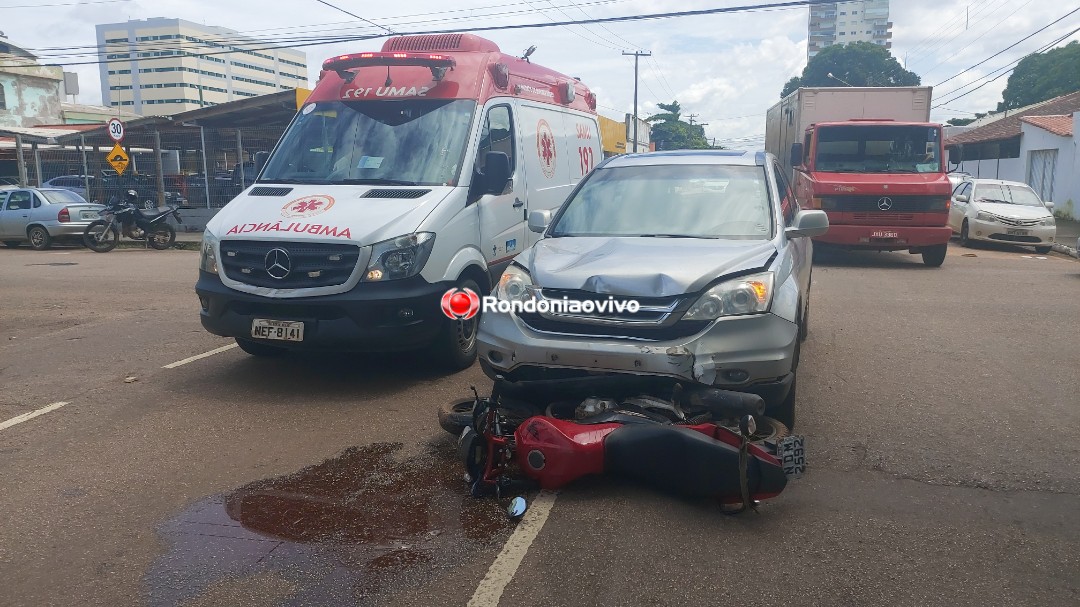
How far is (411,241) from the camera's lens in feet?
19.0

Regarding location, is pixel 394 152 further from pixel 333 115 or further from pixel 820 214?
pixel 820 214

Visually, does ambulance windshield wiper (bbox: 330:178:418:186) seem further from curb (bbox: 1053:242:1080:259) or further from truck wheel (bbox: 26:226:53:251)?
truck wheel (bbox: 26:226:53:251)

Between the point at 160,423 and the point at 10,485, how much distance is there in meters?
1.08

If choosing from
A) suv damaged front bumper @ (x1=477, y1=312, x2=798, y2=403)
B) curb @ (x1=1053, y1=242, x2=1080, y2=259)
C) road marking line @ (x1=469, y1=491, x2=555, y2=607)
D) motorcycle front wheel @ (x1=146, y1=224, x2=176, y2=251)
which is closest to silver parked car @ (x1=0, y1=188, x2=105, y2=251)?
motorcycle front wheel @ (x1=146, y1=224, x2=176, y2=251)

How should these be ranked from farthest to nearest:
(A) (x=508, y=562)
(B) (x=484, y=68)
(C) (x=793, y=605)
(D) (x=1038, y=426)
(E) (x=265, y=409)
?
(B) (x=484, y=68)
(E) (x=265, y=409)
(D) (x=1038, y=426)
(A) (x=508, y=562)
(C) (x=793, y=605)

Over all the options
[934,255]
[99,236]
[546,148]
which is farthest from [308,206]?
[99,236]

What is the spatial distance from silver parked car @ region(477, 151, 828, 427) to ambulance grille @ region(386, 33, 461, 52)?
10.8 ft

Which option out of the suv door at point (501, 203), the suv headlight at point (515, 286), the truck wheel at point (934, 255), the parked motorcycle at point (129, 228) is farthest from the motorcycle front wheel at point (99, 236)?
the truck wheel at point (934, 255)

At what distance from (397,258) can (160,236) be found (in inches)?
594

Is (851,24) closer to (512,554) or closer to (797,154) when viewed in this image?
(797,154)

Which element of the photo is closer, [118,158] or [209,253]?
[209,253]

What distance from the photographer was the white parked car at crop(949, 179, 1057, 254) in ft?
54.4

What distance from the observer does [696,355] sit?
14.2 feet

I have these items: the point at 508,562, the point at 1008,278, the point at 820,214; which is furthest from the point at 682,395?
the point at 1008,278
